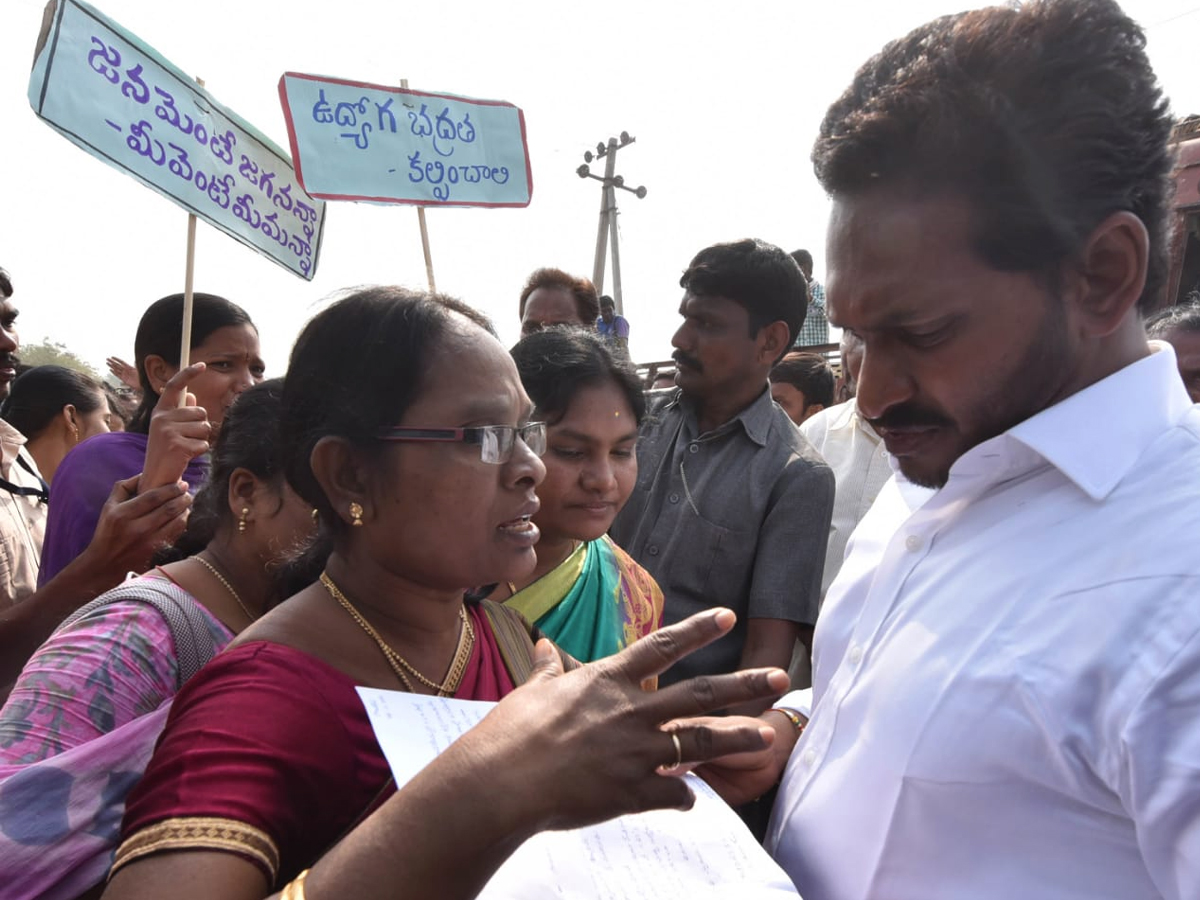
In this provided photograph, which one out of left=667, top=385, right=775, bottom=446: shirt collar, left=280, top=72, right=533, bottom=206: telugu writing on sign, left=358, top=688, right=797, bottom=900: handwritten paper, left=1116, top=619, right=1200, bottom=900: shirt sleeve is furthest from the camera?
left=280, top=72, right=533, bottom=206: telugu writing on sign

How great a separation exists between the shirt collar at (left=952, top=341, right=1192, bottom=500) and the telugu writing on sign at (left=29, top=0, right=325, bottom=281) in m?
2.63

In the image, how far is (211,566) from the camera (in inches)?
76.7

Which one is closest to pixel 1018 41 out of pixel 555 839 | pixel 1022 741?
pixel 1022 741

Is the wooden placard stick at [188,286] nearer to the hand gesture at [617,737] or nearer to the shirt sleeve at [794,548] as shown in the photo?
the shirt sleeve at [794,548]

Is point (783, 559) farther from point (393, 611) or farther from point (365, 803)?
point (365, 803)

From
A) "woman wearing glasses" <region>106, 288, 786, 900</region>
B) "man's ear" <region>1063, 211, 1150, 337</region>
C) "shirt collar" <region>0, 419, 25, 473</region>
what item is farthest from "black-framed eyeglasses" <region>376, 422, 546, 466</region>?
"shirt collar" <region>0, 419, 25, 473</region>

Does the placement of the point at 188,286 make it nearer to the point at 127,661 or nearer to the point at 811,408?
the point at 127,661

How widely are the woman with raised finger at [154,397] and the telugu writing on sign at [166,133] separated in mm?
348

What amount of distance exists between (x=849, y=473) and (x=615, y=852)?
2.57 m

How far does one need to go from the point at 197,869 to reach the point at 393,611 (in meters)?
0.57

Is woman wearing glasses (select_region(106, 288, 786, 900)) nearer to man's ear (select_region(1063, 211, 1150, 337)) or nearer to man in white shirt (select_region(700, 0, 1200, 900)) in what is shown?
man in white shirt (select_region(700, 0, 1200, 900))

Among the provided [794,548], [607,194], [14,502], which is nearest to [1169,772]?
[794,548]

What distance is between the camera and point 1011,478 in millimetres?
1221

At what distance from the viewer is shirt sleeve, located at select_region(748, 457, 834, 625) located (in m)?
2.55
